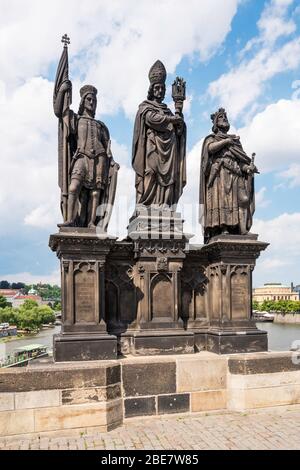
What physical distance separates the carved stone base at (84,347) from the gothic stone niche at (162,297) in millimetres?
1138

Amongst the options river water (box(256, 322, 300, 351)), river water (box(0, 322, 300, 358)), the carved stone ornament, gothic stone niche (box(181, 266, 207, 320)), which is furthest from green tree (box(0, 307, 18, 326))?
the carved stone ornament

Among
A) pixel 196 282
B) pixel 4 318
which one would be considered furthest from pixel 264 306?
pixel 196 282

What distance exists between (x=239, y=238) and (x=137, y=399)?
12.5 ft

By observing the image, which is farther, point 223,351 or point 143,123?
point 143,123

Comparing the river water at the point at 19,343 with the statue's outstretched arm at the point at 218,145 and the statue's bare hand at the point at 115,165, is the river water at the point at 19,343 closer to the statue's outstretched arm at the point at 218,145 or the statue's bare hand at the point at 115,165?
the statue's bare hand at the point at 115,165

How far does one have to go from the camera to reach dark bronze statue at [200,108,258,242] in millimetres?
9609

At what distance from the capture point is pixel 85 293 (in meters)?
8.38

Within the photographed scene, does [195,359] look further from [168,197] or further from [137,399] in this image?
[168,197]

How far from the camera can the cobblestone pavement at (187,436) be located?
22.3 feet

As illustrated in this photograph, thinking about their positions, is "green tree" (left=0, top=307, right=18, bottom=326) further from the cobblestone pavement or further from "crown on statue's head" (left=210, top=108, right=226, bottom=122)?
the cobblestone pavement

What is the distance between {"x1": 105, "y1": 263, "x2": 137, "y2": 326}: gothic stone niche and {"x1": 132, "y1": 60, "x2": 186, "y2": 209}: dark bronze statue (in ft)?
5.12

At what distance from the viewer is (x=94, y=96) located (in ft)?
30.2

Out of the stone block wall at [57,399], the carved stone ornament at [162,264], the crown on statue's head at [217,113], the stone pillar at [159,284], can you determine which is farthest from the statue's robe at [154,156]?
the stone block wall at [57,399]

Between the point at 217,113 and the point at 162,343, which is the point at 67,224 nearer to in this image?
the point at 162,343
